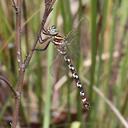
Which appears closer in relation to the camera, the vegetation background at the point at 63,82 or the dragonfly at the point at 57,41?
the dragonfly at the point at 57,41

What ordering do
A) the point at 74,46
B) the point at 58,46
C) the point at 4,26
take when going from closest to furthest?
the point at 58,46 < the point at 74,46 < the point at 4,26

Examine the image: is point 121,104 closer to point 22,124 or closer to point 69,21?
point 22,124

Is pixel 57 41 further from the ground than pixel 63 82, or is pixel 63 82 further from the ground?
pixel 57 41

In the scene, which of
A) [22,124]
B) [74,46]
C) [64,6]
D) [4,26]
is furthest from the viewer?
[22,124]

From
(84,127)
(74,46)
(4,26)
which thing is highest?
(4,26)

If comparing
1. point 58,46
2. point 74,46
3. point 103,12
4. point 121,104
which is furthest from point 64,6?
point 121,104

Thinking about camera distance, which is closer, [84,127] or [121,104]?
[84,127]

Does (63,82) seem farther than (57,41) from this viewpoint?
Yes

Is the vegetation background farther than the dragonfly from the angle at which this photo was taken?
Yes

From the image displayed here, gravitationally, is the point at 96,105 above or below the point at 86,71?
below

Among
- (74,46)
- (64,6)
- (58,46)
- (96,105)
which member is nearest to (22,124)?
(96,105)
